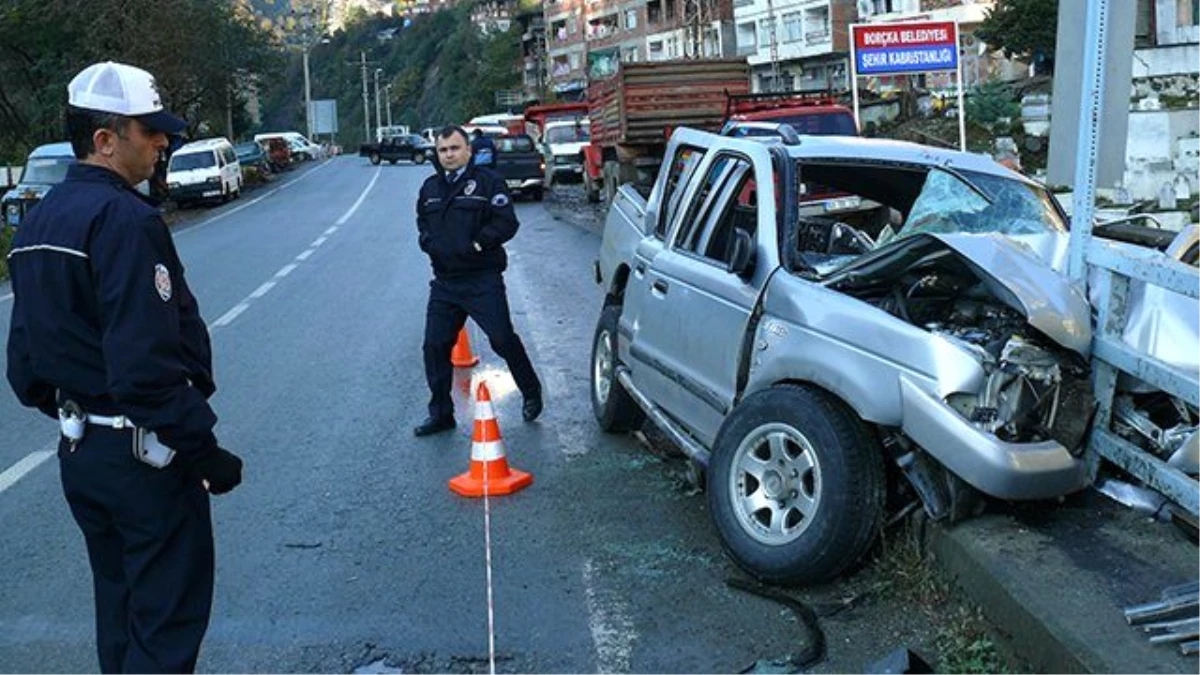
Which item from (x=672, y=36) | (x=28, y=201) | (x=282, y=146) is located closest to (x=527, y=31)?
(x=672, y=36)

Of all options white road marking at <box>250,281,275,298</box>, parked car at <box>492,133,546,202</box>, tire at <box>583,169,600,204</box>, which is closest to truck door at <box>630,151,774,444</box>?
white road marking at <box>250,281,275,298</box>

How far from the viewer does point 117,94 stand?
9.46 feet

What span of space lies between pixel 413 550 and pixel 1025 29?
1654 inches

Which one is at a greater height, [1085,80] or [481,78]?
[481,78]

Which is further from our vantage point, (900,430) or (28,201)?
(28,201)

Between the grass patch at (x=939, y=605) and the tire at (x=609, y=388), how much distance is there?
8.24ft

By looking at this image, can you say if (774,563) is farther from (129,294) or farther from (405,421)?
(405,421)

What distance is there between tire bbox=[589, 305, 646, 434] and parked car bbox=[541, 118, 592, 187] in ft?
82.3

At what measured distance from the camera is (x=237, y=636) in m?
4.36

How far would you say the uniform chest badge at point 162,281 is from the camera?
2822mm

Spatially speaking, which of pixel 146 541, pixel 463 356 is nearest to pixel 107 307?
pixel 146 541

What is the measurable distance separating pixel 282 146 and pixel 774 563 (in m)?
60.9

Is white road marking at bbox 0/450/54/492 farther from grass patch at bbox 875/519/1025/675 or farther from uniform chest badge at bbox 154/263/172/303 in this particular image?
grass patch at bbox 875/519/1025/675

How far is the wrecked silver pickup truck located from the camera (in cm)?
414
